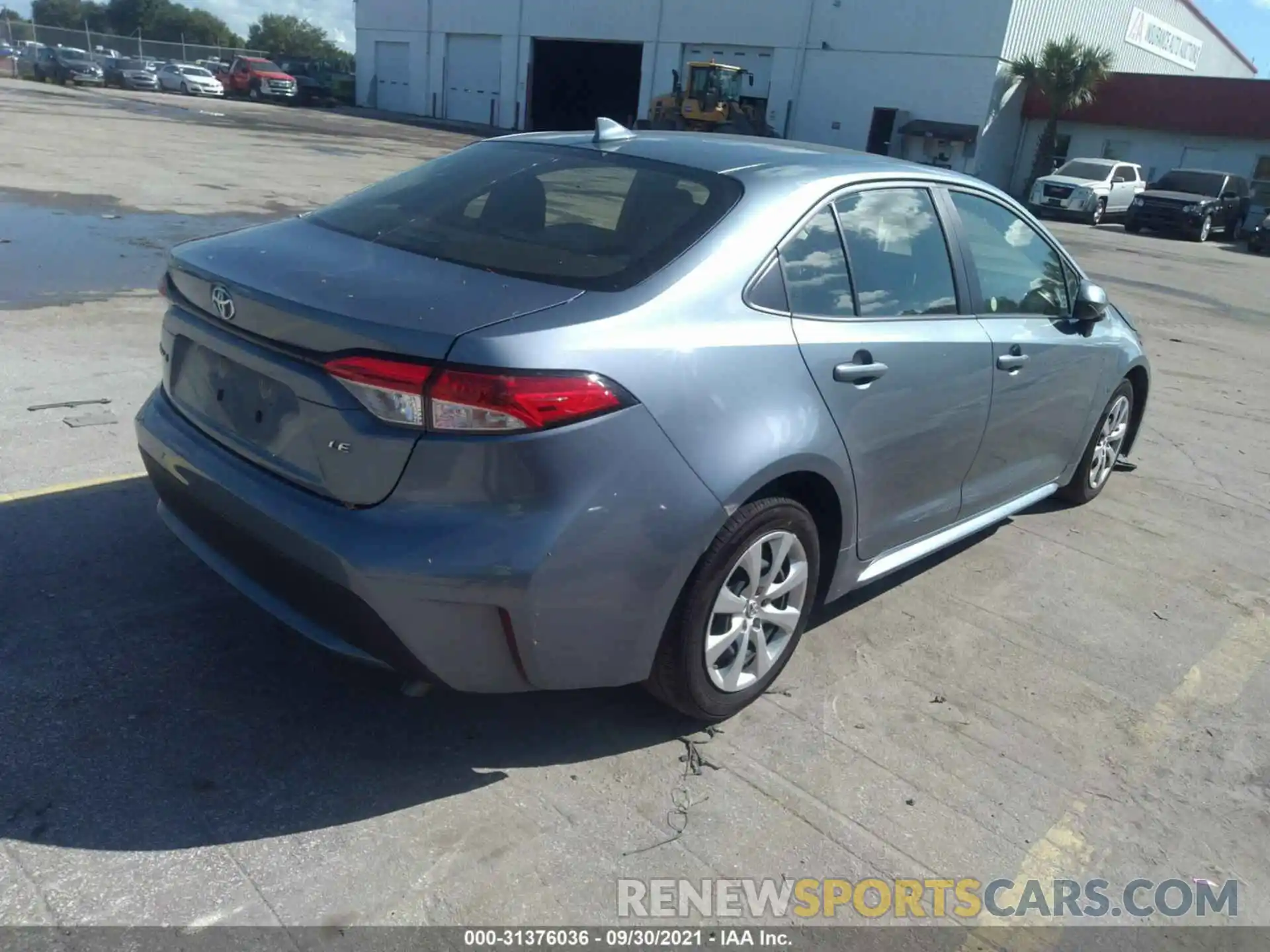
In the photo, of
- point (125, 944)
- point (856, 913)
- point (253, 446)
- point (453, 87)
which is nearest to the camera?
point (125, 944)

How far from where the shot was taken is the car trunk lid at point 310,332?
2.59 m

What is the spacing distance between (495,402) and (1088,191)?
30990mm

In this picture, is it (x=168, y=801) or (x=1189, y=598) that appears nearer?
(x=168, y=801)

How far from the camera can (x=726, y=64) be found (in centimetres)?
4281

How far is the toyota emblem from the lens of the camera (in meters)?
2.92

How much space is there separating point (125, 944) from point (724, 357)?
2.00 meters

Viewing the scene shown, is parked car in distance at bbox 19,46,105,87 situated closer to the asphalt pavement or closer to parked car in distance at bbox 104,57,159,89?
parked car in distance at bbox 104,57,159,89

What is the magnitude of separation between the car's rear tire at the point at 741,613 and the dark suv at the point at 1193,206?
29.4 m

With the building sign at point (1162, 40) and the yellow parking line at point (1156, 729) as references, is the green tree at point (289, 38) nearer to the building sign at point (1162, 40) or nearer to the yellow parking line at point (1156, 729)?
the building sign at point (1162, 40)

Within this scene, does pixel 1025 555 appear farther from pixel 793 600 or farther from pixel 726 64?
pixel 726 64

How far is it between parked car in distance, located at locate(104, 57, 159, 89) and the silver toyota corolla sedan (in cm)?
4834

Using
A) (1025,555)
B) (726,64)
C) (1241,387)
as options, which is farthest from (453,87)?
(1025,555)

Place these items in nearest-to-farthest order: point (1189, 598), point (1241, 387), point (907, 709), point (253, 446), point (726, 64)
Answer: point (253, 446) → point (907, 709) → point (1189, 598) → point (1241, 387) → point (726, 64)

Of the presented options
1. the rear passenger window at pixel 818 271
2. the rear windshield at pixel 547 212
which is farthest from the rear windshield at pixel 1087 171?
the rear windshield at pixel 547 212
